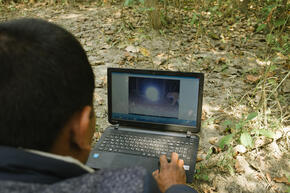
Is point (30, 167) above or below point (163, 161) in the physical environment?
above

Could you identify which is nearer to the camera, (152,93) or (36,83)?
(36,83)

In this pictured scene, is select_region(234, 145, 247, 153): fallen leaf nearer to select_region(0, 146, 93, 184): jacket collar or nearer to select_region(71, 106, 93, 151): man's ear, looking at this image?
select_region(71, 106, 93, 151): man's ear

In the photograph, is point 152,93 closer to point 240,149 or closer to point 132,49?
point 240,149

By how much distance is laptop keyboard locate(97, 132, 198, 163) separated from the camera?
1.85 metres

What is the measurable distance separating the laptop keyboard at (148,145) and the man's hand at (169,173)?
0.10m

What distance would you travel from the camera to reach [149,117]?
6.68 ft

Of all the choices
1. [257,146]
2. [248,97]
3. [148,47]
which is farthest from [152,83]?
[148,47]

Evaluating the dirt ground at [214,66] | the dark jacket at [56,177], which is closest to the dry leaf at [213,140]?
the dirt ground at [214,66]

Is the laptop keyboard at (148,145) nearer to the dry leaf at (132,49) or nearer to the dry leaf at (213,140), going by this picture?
the dry leaf at (213,140)

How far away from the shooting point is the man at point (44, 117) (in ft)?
2.62

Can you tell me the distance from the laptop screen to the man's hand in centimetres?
35

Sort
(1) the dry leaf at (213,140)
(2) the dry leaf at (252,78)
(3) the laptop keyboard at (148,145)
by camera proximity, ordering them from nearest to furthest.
→ (3) the laptop keyboard at (148,145)
(1) the dry leaf at (213,140)
(2) the dry leaf at (252,78)

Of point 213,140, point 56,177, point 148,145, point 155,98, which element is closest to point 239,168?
point 213,140

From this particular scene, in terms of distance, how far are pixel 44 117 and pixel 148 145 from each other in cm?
113
